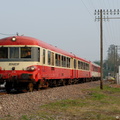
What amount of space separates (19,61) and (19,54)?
415 mm

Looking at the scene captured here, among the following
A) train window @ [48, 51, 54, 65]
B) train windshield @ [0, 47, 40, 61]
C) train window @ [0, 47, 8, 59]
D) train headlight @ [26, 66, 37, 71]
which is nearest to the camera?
train headlight @ [26, 66, 37, 71]

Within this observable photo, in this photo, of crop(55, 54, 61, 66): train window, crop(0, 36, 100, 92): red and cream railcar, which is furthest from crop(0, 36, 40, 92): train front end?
crop(55, 54, 61, 66): train window

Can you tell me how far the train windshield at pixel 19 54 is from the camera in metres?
17.1

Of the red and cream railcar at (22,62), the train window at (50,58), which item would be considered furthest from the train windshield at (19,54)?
the train window at (50,58)

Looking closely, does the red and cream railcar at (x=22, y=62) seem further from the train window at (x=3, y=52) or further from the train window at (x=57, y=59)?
the train window at (x=57, y=59)

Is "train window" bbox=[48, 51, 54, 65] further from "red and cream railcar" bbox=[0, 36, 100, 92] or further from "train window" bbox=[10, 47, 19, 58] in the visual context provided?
"train window" bbox=[10, 47, 19, 58]

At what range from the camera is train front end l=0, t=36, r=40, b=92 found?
16812 mm

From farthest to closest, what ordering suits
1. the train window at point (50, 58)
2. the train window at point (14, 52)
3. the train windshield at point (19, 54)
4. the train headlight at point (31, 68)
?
the train window at point (50, 58)
the train window at point (14, 52)
the train windshield at point (19, 54)
the train headlight at point (31, 68)

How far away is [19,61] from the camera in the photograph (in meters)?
17.0

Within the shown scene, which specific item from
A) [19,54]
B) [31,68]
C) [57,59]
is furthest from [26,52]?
[57,59]

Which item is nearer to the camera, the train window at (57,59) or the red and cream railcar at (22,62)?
the red and cream railcar at (22,62)

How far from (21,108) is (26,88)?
294 inches

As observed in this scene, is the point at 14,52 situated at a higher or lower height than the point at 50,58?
higher

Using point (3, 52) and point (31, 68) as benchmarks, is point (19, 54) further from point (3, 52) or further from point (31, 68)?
point (31, 68)
